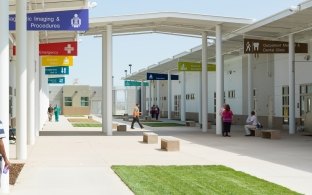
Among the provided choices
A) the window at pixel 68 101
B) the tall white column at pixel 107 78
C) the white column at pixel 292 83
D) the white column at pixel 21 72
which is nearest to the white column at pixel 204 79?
the white column at pixel 292 83

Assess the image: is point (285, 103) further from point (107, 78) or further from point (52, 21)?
point (52, 21)

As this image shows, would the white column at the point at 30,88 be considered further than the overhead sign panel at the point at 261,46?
No

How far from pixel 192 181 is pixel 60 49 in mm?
15566

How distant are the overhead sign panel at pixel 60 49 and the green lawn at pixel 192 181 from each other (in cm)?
1260

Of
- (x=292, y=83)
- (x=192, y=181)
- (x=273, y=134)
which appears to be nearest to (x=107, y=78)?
(x=273, y=134)

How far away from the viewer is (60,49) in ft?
82.2

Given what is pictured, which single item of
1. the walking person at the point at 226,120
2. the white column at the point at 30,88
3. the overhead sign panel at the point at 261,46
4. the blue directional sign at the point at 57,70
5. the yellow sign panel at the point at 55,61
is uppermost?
the overhead sign panel at the point at 261,46

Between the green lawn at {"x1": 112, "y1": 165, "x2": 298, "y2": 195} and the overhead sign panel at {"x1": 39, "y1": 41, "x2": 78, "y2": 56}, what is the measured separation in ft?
41.3

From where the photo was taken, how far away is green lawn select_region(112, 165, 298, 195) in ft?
31.6

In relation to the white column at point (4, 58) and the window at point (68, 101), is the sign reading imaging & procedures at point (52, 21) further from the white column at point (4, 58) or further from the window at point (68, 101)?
the window at point (68, 101)

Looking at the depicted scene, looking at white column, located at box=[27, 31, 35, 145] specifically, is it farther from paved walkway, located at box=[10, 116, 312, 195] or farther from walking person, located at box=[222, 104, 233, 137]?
walking person, located at box=[222, 104, 233, 137]

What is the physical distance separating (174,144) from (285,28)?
11.0 metres

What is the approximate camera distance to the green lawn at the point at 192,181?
9633 mm

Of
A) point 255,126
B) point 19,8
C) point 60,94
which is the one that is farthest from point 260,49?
point 60,94
